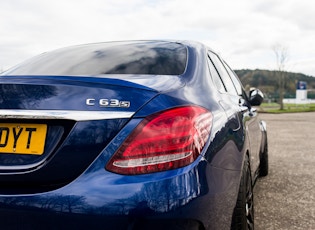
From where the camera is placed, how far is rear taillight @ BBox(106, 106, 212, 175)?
136 cm

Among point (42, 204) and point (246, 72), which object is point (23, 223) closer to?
point (42, 204)

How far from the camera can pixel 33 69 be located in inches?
90.0

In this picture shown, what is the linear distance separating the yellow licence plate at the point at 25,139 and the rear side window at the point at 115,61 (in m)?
0.65

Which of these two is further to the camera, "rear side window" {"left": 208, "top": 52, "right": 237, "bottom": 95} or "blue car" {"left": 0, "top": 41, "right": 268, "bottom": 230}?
"rear side window" {"left": 208, "top": 52, "right": 237, "bottom": 95}

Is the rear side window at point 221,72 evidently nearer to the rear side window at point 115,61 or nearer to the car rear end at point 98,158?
the rear side window at point 115,61

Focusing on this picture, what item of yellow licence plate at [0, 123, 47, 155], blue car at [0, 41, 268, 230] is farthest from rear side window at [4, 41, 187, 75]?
yellow licence plate at [0, 123, 47, 155]

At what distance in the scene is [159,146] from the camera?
4.58 ft

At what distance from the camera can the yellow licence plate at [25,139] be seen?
1381 mm

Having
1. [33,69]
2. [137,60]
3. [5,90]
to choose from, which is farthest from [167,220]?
[33,69]

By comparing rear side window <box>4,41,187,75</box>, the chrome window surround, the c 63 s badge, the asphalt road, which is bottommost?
the asphalt road

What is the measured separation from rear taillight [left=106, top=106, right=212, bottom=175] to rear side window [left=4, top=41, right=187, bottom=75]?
0.49 metres

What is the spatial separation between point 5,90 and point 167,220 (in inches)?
32.4

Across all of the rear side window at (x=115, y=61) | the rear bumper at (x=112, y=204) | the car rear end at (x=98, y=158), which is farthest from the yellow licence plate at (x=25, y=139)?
the rear side window at (x=115, y=61)

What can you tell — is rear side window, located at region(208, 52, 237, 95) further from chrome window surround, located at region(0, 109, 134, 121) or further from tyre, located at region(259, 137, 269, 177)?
tyre, located at region(259, 137, 269, 177)
